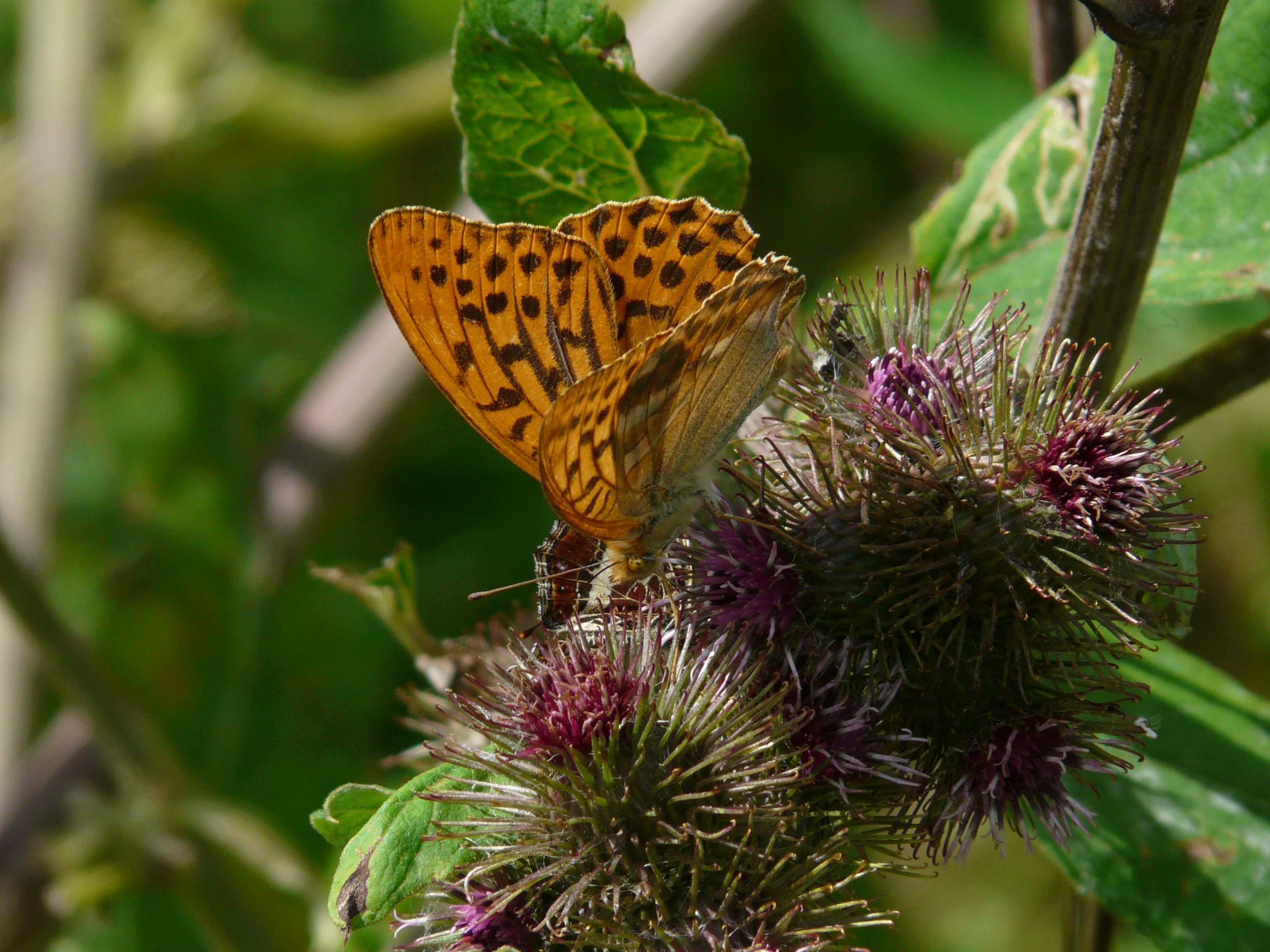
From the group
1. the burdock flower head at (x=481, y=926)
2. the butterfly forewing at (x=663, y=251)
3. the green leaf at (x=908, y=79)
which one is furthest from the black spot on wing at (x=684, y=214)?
the green leaf at (x=908, y=79)

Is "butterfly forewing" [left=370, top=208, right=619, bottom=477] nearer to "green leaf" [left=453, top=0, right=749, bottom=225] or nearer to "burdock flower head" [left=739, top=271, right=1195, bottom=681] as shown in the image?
"green leaf" [left=453, top=0, right=749, bottom=225]

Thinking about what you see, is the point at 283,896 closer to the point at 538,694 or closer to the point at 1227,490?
the point at 538,694

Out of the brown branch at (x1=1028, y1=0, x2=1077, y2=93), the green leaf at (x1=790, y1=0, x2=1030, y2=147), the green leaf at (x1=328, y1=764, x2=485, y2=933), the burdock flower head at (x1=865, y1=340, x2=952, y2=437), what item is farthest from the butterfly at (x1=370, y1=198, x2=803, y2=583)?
the green leaf at (x1=790, y1=0, x2=1030, y2=147)

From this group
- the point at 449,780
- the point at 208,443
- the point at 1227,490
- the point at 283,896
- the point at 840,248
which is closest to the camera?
the point at 449,780

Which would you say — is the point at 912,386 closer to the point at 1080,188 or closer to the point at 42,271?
the point at 1080,188

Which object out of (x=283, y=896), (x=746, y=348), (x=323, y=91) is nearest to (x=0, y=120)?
(x=323, y=91)

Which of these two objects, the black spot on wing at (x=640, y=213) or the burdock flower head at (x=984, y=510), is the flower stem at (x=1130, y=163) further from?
the black spot on wing at (x=640, y=213)

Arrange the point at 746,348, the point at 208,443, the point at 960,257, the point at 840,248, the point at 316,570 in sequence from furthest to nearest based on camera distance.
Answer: the point at 840,248, the point at 208,443, the point at 960,257, the point at 316,570, the point at 746,348
